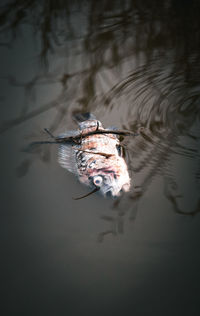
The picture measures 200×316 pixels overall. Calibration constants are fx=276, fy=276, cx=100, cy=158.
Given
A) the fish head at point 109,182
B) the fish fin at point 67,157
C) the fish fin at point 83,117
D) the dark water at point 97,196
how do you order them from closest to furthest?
1. the dark water at point 97,196
2. the fish head at point 109,182
3. the fish fin at point 67,157
4. the fish fin at point 83,117

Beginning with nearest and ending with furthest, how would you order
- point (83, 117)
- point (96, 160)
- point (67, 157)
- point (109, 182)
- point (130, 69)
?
point (109, 182) → point (96, 160) → point (67, 157) → point (83, 117) → point (130, 69)

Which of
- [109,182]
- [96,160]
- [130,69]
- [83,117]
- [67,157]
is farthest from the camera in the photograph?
[130,69]

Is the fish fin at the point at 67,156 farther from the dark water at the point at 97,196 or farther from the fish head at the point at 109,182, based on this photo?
the fish head at the point at 109,182

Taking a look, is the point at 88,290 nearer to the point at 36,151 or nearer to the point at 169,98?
the point at 36,151

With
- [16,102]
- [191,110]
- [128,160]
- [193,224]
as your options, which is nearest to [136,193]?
[128,160]

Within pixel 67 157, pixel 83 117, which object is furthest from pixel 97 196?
pixel 83 117

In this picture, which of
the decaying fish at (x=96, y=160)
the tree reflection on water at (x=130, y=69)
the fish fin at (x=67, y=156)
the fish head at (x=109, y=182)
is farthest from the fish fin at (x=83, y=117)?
the fish head at (x=109, y=182)

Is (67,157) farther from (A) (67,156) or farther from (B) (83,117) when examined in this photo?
(B) (83,117)
